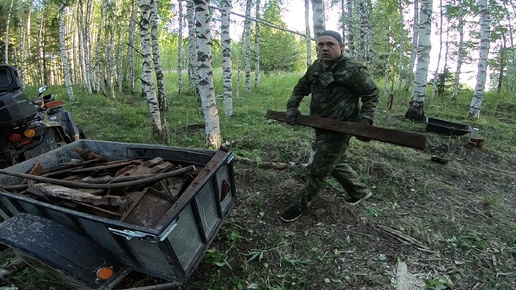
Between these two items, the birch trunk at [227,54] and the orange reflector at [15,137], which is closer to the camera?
the orange reflector at [15,137]

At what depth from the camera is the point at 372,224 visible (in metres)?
3.51

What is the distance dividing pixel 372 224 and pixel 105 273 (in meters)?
2.76

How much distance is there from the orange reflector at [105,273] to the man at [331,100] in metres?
1.94

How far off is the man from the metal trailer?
1268 millimetres

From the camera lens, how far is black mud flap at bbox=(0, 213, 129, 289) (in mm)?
2117

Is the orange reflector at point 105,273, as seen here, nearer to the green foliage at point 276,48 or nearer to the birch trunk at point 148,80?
the birch trunk at point 148,80

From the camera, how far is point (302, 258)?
3.05 meters

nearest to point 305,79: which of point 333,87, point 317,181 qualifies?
point 333,87

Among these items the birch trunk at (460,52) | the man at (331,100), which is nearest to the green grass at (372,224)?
the man at (331,100)

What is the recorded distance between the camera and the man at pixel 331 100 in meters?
3.13

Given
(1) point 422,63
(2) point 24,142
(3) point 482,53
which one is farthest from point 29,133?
(3) point 482,53

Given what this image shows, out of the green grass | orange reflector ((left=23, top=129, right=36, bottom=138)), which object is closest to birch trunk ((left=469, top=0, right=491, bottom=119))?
the green grass

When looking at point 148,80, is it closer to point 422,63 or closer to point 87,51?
point 422,63

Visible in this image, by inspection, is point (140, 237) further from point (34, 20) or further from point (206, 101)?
point (34, 20)
